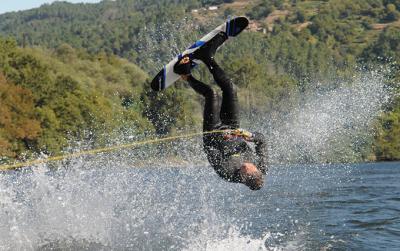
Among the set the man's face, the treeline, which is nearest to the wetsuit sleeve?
the man's face

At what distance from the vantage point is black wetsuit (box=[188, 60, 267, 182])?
8.82 m

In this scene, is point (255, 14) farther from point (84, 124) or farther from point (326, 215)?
point (326, 215)

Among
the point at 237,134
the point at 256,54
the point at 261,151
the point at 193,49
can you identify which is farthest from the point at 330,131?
the point at 256,54

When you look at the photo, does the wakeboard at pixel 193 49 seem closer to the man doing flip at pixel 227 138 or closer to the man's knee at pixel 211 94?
the man doing flip at pixel 227 138

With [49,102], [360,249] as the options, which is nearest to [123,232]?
[360,249]

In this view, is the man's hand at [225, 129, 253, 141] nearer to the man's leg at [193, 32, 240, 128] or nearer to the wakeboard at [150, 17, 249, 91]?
the man's leg at [193, 32, 240, 128]

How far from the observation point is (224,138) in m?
8.88

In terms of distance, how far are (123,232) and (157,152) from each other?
3142 centimetres

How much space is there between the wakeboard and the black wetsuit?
0.57m

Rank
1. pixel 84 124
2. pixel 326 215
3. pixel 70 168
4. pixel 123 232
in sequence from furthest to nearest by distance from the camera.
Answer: pixel 84 124 → pixel 326 215 → pixel 70 168 → pixel 123 232

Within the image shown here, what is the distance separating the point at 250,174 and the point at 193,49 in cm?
232

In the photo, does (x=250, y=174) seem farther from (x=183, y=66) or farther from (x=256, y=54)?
(x=256, y=54)

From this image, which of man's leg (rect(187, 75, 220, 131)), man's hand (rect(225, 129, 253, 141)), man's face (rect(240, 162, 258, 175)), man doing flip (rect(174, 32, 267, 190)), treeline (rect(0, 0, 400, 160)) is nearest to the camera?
man's face (rect(240, 162, 258, 175))

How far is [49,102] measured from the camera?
50312 millimetres
